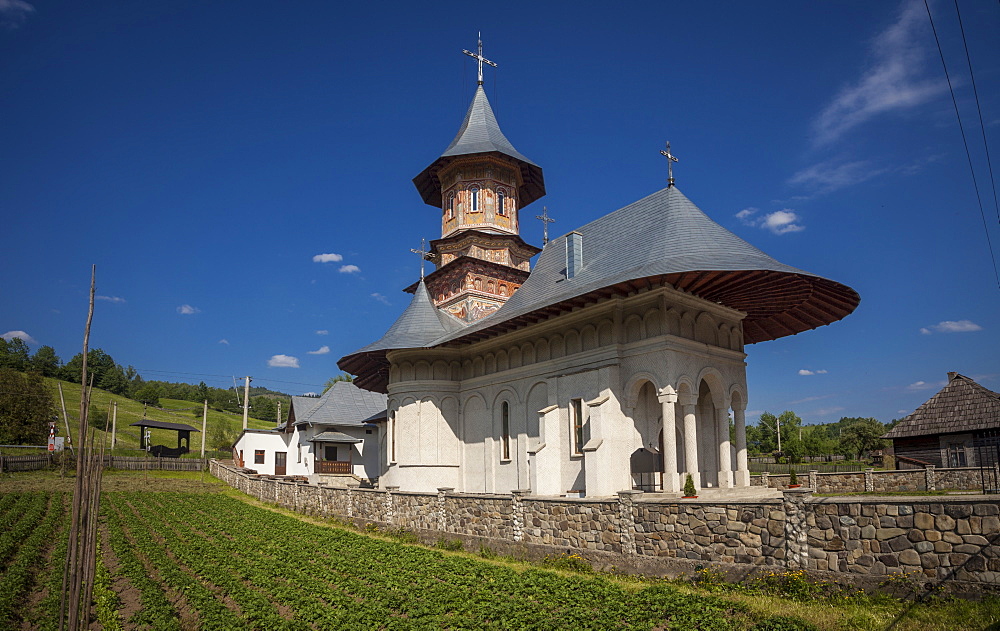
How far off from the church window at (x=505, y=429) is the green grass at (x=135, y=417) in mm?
37851

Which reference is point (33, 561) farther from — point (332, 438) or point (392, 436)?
point (332, 438)

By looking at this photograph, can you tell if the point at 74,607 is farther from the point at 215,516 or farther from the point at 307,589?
the point at 215,516

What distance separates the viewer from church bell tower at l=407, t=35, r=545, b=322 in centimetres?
2991

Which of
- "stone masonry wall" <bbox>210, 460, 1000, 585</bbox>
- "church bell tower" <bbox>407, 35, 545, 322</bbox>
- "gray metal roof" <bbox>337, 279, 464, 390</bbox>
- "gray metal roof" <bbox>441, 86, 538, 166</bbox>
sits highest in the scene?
"gray metal roof" <bbox>441, 86, 538, 166</bbox>

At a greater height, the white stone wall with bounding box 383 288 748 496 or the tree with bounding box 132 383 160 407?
the tree with bounding box 132 383 160 407

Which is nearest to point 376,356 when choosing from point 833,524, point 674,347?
point 674,347

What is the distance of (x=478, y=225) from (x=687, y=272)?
16.6 metres

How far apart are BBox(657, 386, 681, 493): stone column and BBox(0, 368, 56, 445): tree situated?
47685mm

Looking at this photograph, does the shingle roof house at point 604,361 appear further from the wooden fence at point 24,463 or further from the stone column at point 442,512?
A: the wooden fence at point 24,463

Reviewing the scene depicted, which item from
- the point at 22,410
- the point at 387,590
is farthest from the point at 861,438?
the point at 22,410

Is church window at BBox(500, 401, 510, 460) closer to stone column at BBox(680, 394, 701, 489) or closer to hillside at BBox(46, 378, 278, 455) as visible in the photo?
stone column at BBox(680, 394, 701, 489)

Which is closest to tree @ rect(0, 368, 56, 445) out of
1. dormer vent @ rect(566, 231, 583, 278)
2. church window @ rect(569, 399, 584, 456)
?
dormer vent @ rect(566, 231, 583, 278)

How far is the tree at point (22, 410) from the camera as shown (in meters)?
45.8

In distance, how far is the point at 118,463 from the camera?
3856 cm
